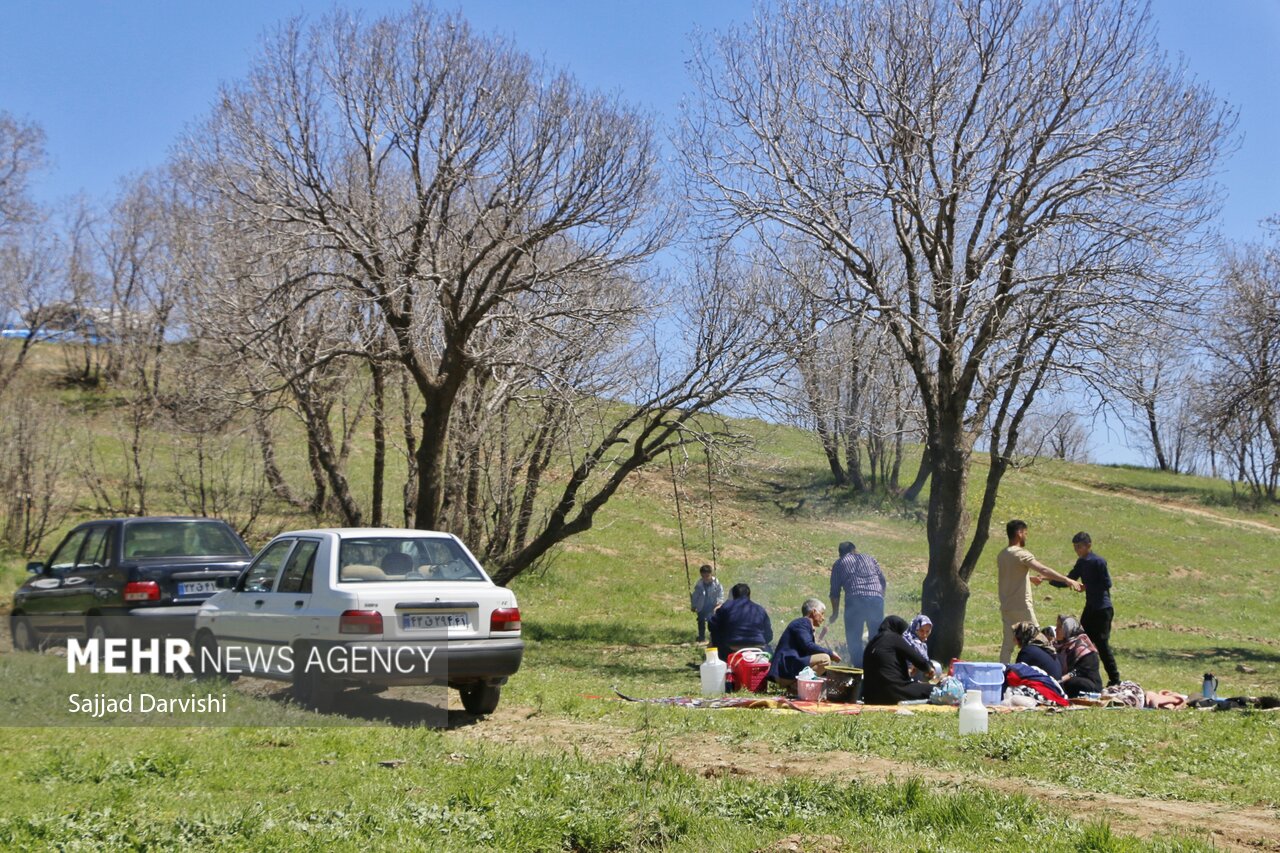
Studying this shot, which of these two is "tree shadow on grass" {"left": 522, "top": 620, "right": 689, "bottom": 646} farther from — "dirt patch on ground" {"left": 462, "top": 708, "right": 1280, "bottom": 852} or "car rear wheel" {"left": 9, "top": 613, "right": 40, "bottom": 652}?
"dirt patch on ground" {"left": 462, "top": 708, "right": 1280, "bottom": 852}

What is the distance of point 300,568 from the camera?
31.7ft

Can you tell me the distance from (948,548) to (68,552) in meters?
11.2

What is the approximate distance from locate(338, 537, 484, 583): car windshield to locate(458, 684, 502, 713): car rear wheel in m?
0.94

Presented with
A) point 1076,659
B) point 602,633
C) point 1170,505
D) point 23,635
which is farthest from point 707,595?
point 1170,505

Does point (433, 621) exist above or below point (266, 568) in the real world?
below

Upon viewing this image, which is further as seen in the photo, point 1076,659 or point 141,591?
point 1076,659

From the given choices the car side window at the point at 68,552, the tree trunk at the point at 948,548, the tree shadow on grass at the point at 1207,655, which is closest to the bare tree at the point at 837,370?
the tree trunk at the point at 948,548

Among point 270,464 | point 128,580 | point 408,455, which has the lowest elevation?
point 128,580

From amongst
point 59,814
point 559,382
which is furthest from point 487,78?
point 59,814

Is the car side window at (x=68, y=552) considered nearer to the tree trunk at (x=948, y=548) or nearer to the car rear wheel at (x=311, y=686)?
the car rear wheel at (x=311, y=686)

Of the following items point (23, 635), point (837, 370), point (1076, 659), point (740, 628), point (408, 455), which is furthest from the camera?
point (408, 455)

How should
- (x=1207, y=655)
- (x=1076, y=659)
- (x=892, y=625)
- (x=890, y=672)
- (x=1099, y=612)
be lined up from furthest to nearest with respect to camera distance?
(x=1207, y=655)
(x=1099, y=612)
(x=1076, y=659)
(x=892, y=625)
(x=890, y=672)

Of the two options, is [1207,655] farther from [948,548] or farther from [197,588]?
[197,588]

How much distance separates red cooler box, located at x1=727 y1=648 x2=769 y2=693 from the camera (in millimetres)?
12266
